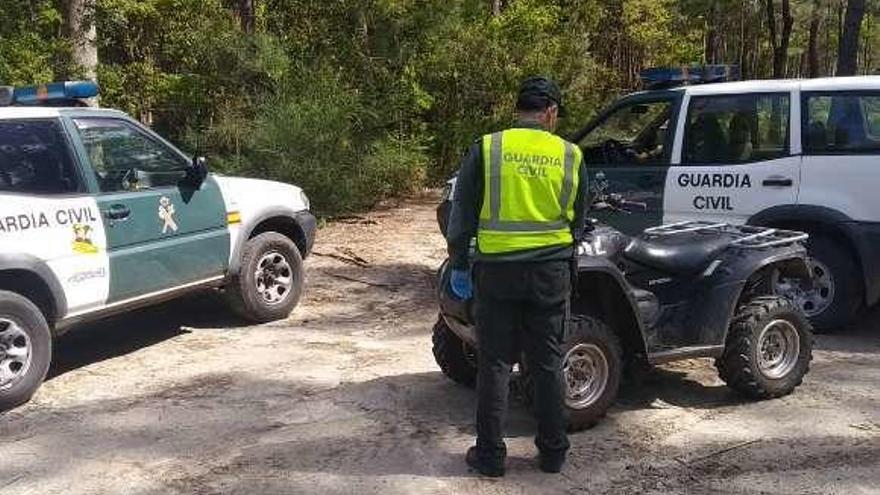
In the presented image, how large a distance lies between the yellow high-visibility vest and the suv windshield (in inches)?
140

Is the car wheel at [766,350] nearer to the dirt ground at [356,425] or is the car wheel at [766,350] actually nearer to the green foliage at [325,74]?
the dirt ground at [356,425]

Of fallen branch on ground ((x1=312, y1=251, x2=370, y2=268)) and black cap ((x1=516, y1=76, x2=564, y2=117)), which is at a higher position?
black cap ((x1=516, y1=76, x2=564, y2=117))

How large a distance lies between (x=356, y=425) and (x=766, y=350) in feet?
8.04

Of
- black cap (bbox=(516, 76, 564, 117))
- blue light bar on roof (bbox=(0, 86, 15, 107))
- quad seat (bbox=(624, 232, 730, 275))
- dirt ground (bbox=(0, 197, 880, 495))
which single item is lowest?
dirt ground (bbox=(0, 197, 880, 495))

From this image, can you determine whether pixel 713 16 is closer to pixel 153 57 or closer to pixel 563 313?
pixel 153 57

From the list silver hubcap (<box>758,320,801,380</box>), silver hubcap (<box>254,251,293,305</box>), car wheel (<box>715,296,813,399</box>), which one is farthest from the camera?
silver hubcap (<box>254,251,293,305</box>)

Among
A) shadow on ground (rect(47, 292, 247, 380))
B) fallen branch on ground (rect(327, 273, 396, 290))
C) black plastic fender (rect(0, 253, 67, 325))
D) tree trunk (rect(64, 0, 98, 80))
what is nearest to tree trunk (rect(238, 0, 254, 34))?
tree trunk (rect(64, 0, 98, 80))

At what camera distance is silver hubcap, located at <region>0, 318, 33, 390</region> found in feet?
18.7

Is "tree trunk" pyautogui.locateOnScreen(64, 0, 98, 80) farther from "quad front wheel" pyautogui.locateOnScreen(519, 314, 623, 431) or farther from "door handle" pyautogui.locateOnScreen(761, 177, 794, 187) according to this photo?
"quad front wheel" pyautogui.locateOnScreen(519, 314, 623, 431)

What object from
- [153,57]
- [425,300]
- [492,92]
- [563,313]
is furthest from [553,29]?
[563,313]

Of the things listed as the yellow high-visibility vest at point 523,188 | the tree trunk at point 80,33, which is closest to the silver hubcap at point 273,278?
the yellow high-visibility vest at point 523,188

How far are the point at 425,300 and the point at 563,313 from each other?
13.9 feet

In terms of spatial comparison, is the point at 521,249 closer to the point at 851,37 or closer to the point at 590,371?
the point at 590,371

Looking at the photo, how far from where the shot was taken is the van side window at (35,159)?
234 inches
